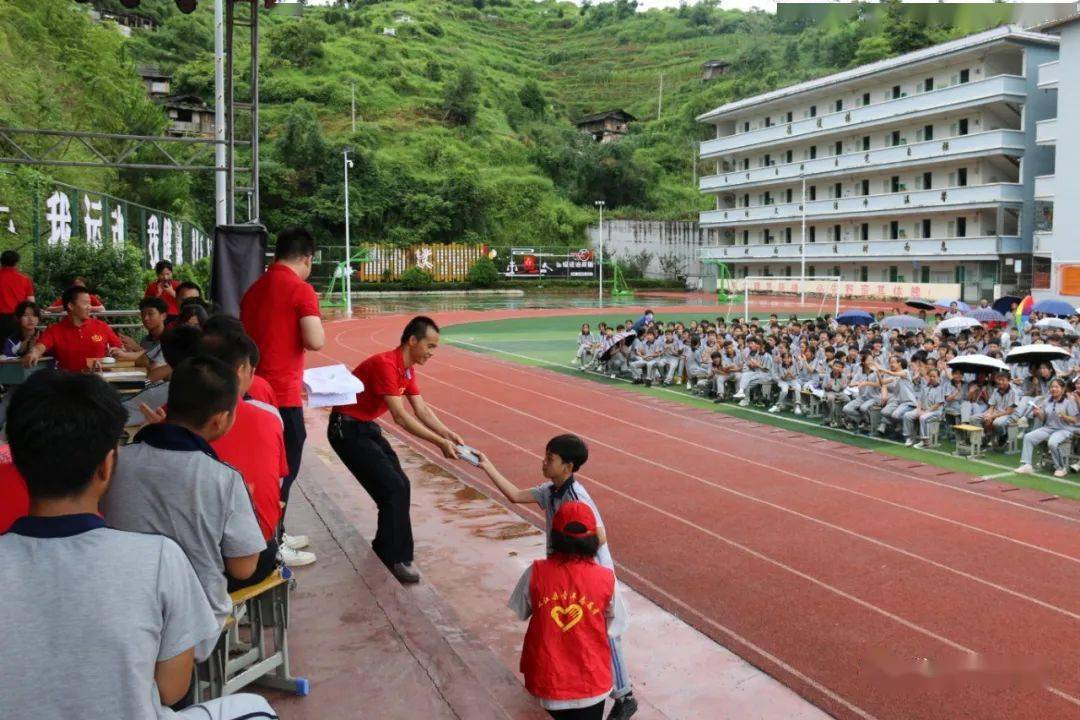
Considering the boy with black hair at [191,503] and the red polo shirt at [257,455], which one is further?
the red polo shirt at [257,455]

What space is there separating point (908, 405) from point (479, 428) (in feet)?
22.0

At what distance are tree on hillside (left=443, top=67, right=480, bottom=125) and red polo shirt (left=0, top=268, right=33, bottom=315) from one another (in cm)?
7474

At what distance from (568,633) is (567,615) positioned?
0.25ft

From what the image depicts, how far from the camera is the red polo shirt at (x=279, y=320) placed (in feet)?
18.2

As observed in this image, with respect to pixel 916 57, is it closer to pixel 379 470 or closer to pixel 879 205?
pixel 879 205

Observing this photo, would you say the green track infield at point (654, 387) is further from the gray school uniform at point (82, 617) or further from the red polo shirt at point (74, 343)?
the gray school uniform at point (82, 617)

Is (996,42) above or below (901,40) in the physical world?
below

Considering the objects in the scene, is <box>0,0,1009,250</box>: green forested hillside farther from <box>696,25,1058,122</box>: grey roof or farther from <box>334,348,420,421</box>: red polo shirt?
<box>334,348,420,421</box>: red polo shirt

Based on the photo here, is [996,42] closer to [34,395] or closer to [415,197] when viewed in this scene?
[415,197]

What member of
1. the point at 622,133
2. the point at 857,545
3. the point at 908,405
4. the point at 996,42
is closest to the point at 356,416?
the point at 857,545

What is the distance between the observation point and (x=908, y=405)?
13852mm

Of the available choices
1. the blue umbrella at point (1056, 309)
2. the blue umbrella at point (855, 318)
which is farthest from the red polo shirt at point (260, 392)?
the blue umbrella at point (1056, 309)

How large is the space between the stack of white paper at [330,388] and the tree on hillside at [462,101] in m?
79.8

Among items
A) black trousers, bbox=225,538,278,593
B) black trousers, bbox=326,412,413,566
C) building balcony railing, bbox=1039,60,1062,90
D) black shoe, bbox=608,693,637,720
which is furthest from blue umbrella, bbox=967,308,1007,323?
black trousers, bbox=225,538,278,593
